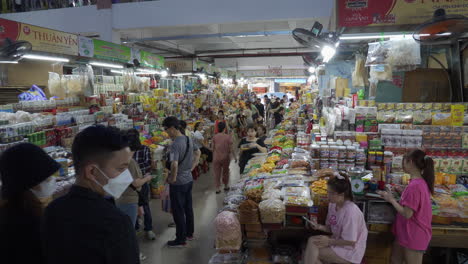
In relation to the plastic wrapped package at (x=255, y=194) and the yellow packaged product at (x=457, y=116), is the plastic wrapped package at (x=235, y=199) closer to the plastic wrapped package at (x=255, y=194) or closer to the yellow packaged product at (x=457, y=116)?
the plastic wrapped package at (x=255, y=194)

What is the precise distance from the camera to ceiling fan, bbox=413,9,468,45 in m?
3.43

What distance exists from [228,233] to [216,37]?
1027 centimetres

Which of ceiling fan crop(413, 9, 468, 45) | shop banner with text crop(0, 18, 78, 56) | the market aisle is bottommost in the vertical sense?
the market aisle

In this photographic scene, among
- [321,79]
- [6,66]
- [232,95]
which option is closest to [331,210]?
[321,79]

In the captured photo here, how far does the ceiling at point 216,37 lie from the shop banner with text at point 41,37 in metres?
3.17

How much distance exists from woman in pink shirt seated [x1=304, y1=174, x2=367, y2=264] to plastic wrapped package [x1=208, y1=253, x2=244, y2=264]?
890mm

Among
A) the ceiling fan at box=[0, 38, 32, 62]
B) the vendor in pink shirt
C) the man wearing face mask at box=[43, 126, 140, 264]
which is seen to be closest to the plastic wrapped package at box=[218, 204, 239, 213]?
the vendor in pink shirt

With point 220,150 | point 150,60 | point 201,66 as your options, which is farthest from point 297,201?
point 201,66

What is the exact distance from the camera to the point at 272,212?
131 inches

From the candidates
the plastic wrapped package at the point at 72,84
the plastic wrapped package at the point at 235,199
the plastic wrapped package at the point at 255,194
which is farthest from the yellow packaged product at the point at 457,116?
the plastic wrapped package at the point at 72,84

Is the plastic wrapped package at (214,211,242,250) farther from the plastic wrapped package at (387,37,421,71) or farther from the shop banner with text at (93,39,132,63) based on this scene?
the shop banner with text at (93,39,132,63)

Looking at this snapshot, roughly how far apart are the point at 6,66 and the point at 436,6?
10.2 meters

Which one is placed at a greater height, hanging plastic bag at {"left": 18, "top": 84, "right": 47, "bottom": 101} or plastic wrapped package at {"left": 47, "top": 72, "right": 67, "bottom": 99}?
plastic wrapped package at {"left": 47, "top": 72, "right": 67, "bottom": 99}

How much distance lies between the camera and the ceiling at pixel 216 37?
974 centimetres
